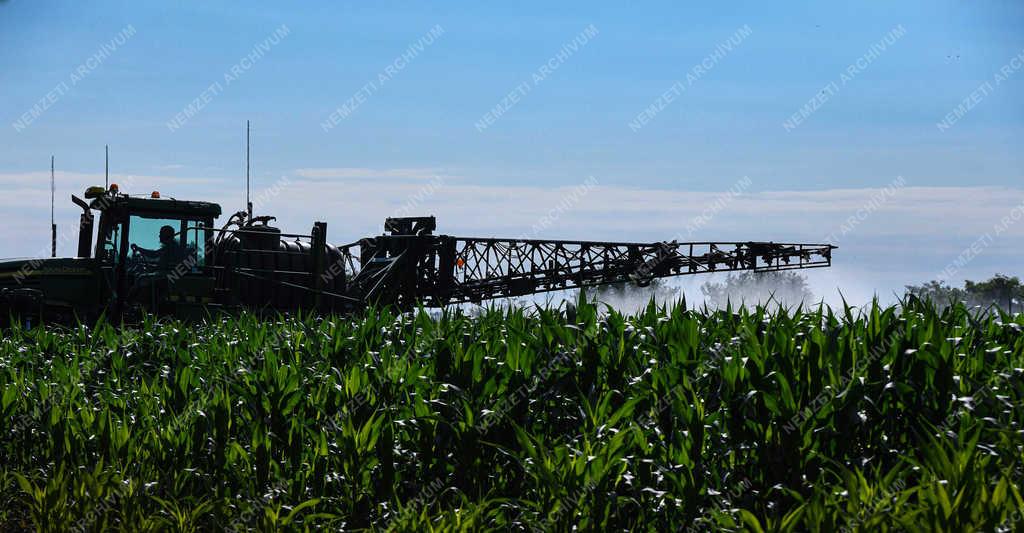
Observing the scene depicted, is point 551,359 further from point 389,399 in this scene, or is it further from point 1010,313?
point 1010,313

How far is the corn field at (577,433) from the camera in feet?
18.2

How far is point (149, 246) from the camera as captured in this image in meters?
16.9

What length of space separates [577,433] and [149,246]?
1226 cm

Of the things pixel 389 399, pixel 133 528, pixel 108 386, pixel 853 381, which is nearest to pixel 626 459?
pixel 853 381

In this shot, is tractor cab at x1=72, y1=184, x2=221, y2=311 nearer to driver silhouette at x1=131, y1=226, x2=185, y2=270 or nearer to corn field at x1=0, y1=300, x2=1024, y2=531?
driver silhouette at x1=131, y1=226, x2=185, y2=270

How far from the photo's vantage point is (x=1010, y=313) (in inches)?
316

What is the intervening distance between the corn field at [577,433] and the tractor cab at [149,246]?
751cm

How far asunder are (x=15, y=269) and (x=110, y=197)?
7.77 ft

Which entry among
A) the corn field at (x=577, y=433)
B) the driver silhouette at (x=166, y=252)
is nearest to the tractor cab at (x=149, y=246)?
the driver silhouette at (x=166, y=252)

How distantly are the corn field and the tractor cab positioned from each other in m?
7.51

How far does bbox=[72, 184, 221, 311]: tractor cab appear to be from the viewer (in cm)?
1673

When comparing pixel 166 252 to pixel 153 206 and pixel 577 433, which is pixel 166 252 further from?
pixel 577 433

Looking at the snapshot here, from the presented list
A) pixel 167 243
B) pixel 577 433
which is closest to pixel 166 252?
pixel 167 243

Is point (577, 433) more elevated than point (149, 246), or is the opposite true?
point (149, 246)
